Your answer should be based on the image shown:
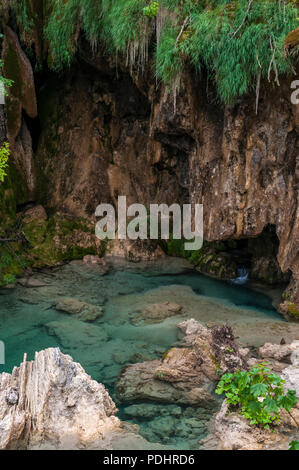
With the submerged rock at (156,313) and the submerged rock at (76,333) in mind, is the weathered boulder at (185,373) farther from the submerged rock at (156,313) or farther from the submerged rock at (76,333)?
the submerged rock at (156,313)

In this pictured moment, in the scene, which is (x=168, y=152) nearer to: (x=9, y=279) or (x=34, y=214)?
(x=34, y=214)

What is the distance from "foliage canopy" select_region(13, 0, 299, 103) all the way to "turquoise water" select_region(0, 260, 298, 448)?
445cm

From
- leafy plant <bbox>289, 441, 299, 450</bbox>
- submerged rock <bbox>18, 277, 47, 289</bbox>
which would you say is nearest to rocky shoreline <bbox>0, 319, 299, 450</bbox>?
leafy plant <bbox>289, 441, 299, 450</bbox>

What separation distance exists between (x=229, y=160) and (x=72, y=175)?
5.84 meters

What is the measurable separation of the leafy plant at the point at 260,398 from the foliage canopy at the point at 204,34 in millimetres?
5106

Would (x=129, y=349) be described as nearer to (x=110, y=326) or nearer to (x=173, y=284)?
(x=110, y=326)

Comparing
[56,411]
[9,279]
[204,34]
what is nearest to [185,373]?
[56,411]

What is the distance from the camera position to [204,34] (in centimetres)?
758

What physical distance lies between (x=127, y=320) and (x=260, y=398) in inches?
155

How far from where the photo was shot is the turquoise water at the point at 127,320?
→ 496 centimetres
